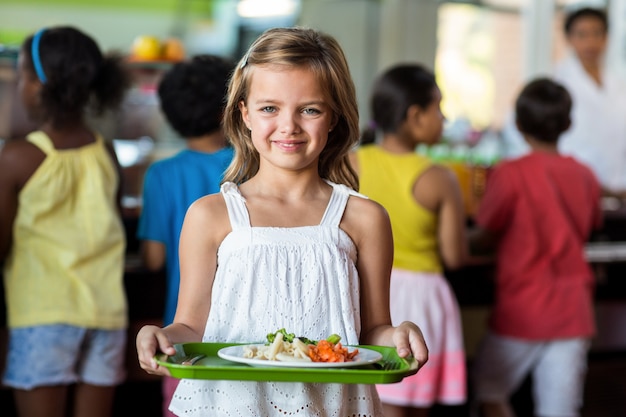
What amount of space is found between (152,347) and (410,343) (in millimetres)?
404

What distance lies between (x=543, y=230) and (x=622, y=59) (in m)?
3.24

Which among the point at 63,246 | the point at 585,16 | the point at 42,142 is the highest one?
the point at 585,16

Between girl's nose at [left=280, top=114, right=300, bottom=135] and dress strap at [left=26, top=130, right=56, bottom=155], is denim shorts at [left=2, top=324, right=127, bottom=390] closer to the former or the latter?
dress strap at [left=26, top=130, right=56, bottom=155]

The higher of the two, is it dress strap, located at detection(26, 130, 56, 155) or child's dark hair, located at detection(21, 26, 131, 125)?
child's dark hair, located at detection(21, 26, 131, 125)

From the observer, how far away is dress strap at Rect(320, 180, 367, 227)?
5.37ft

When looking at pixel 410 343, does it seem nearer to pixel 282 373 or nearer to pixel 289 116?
pixel 282 373

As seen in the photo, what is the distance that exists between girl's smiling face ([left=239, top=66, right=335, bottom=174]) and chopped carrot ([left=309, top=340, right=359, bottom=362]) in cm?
31

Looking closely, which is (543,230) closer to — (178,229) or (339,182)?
(178,229)

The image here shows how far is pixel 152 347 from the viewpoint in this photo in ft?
4.66

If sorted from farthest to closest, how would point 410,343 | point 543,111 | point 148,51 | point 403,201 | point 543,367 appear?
point 148,51
point 543,367
point 543,111
point 403,201
point 410,343

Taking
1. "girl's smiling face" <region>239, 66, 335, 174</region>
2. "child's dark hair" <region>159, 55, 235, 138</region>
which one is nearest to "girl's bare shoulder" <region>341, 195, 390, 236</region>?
"girl's smiling face" <region>239, 66, 335, 174</region>

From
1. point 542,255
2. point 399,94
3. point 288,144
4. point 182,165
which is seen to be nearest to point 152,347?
point 288,144

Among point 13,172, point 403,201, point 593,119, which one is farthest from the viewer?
point 593,119

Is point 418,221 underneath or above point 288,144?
underneath
